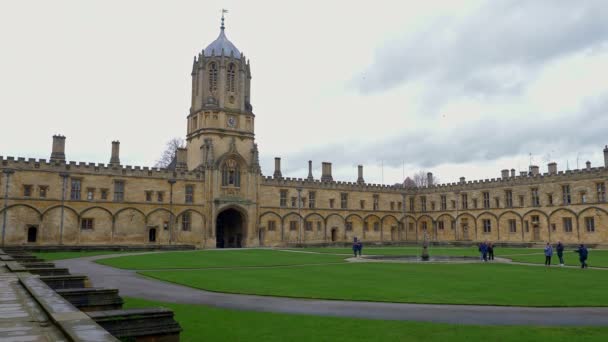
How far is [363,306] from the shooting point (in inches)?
478

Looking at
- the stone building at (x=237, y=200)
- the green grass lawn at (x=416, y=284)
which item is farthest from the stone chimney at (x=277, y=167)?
the green grass lawn at (x=416, y=284)

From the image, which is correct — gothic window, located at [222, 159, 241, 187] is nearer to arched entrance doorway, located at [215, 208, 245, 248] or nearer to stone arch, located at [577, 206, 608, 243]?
arched entrance doorway, located at [215, 208, 245, 248]

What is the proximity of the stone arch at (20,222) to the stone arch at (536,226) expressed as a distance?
4780 centimetres

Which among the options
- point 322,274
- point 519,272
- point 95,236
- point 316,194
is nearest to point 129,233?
point 95,236

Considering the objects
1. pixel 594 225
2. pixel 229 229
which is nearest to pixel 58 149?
pixel 229 229

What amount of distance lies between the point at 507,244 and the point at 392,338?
4596 cm

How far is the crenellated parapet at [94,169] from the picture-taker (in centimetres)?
4150

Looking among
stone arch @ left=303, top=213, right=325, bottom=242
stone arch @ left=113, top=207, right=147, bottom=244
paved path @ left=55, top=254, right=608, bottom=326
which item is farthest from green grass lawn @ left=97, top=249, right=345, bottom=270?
stone arch @ left=303, top=213, right=325, bottom=242

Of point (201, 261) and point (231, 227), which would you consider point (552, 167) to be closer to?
point (231, 227)

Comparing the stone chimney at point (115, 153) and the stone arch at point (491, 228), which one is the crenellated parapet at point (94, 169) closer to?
the stone chimney at point (115, 153)

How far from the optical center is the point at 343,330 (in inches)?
367

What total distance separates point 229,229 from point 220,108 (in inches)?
529

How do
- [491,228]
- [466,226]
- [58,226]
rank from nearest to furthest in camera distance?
[58,226]
[491,228]
[466,226]

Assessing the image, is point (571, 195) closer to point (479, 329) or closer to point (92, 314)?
point (479, 329)
